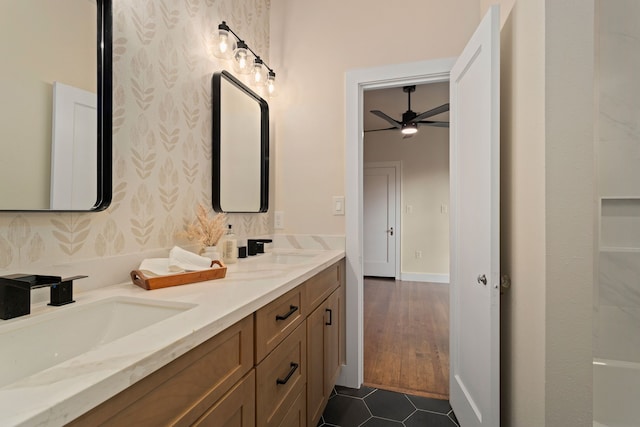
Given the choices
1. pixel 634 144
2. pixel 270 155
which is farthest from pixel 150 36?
pixel 634 144

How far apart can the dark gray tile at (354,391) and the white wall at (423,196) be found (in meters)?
3.22

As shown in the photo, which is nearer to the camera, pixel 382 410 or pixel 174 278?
pixel 174 278

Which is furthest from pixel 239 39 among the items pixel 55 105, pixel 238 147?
pixel 55 105

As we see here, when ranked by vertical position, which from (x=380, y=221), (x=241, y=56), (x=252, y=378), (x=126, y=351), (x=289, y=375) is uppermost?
(x=241, y=56)

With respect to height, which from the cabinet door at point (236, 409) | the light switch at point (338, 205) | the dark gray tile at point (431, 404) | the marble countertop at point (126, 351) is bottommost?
the dark gray tile at point (431, 404)

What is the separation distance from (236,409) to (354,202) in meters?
1.41

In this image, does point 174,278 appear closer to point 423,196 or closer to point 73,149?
point 73,149

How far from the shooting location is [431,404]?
1751 millimetres

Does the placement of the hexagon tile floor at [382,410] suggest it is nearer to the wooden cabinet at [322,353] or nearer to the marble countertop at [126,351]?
the wooden cabinet at [322,353]

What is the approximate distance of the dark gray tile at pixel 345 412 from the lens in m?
1.61

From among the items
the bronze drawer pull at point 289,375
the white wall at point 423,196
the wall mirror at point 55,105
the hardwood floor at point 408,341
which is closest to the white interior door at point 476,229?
the hardwood floor at point 408,341

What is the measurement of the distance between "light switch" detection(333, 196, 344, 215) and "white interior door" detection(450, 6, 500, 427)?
0.69m

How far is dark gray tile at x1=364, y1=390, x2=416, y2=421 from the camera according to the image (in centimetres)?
166

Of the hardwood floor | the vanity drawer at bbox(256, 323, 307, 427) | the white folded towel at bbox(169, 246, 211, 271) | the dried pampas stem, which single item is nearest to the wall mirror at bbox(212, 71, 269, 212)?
the dried pampas stem
